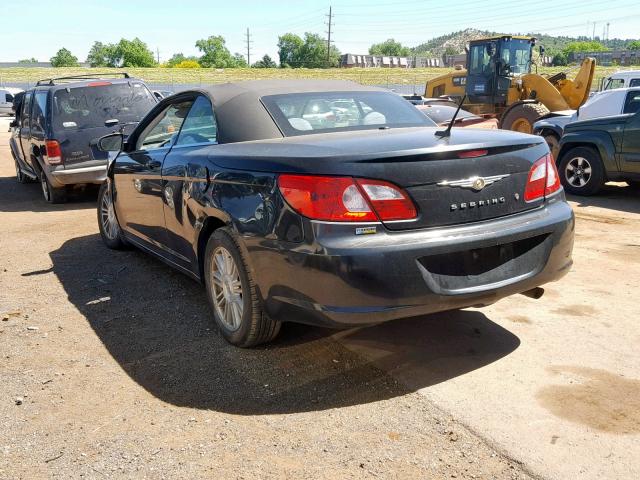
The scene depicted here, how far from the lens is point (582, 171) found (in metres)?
9.67

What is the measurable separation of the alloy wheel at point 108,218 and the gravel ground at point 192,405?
1.40 meters

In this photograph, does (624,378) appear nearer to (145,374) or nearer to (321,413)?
(321,413)

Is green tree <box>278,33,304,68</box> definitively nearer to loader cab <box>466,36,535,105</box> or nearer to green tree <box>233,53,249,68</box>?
green tree <box>233,53,249,68</box>

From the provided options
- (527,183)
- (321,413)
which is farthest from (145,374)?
(527,183)

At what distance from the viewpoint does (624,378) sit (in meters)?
3.53

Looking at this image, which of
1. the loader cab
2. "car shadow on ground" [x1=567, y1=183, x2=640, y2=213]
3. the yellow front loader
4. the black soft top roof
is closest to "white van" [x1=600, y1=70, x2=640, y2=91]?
the yellow front loader

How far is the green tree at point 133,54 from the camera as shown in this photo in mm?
141375

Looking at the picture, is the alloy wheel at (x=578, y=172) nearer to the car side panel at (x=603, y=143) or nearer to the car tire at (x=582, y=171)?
the car tire at (x=582, y=171)

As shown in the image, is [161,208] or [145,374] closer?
[145,374]

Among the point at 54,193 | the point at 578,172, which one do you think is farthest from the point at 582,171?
the point at 54,193

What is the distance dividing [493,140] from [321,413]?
175 centimetres

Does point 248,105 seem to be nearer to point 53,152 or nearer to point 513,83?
point 53,152

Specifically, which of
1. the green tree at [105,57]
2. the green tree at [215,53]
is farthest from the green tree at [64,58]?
the green tree at [215,53]

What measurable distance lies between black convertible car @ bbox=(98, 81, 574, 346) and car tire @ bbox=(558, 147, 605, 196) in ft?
19.0
